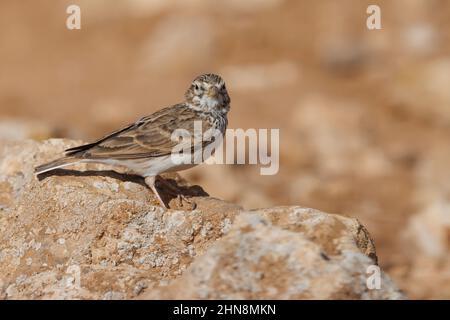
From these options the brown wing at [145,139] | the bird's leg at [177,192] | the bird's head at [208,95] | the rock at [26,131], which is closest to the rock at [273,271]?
the bird's leg at [177,192]

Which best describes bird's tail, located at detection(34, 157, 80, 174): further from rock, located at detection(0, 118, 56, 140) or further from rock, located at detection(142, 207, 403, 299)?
rock, located at detection(0, 118, 56, 140)

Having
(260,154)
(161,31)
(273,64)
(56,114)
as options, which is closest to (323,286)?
(260,154)

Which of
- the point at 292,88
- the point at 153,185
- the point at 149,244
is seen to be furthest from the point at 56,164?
the point at 292,88

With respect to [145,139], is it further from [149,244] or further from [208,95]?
[149,244]

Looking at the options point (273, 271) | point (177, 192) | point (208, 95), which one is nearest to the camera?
point (273, 271)

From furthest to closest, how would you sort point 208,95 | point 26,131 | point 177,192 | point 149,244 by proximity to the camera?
point 26,131 → point 208,95 → point 177,192 → point 149,244
